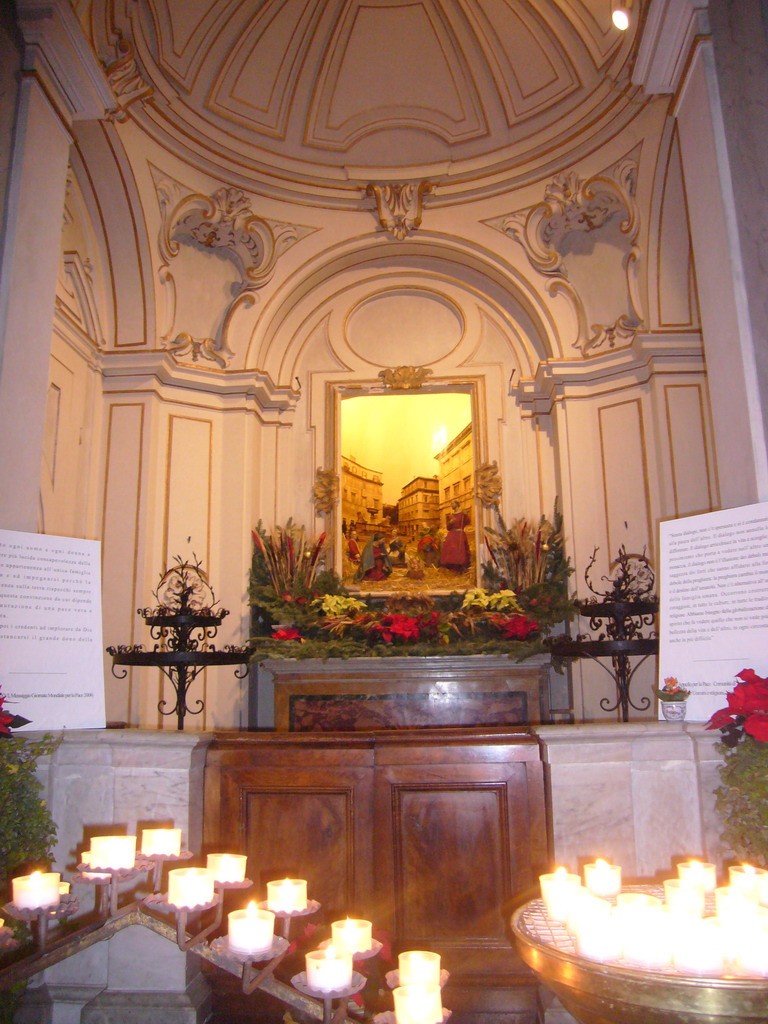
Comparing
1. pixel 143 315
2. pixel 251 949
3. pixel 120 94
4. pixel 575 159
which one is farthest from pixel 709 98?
pixel 143 315

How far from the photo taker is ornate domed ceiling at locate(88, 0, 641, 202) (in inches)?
289

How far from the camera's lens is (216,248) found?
798 centimetres

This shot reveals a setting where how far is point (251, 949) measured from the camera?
201 cm

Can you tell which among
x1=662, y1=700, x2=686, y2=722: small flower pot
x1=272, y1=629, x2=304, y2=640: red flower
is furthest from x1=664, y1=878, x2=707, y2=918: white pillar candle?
x1=272, y1=629, x2=304, y2=640: red flower

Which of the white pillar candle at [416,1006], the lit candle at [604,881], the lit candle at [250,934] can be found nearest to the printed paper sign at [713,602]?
the lit candle at [604,881]

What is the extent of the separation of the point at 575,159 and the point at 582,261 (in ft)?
3.08

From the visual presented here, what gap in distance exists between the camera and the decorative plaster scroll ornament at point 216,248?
7.57 m

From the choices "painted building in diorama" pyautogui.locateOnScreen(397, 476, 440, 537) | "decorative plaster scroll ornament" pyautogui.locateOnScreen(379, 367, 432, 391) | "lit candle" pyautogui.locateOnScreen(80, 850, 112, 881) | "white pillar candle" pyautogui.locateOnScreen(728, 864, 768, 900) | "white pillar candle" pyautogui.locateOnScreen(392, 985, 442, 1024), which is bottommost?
"white pillar candle" pyautogui.locateOnScreen(392, 985, 442, 1024)

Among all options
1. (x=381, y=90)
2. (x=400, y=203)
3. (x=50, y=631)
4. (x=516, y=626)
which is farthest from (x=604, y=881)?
(x=381, y=90)

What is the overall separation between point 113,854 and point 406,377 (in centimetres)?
648

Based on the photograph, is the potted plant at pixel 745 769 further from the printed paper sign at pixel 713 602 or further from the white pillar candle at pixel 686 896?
the white pillar candle at pixel 686 896

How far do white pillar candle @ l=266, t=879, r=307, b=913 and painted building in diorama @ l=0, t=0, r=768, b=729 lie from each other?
473 centimetres

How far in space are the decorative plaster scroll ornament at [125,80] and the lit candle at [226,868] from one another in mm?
6053

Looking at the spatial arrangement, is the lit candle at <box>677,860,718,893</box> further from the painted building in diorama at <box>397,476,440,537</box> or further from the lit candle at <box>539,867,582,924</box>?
the painted building in diorama at <box>397,476,440,537</box>
